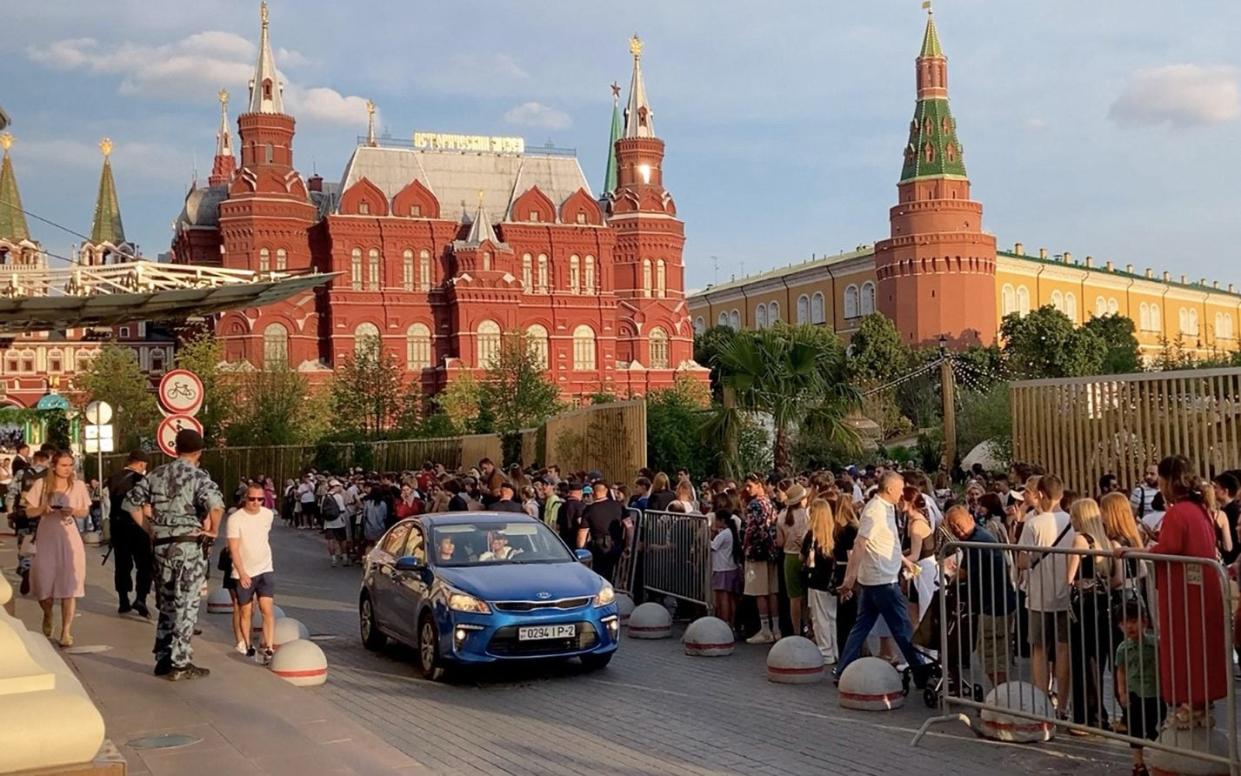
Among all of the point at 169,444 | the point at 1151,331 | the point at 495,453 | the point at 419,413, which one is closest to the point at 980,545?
the point at 169,444

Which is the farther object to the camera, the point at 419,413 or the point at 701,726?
the point at 419,413

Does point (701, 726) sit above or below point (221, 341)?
below

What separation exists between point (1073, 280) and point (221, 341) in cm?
7209

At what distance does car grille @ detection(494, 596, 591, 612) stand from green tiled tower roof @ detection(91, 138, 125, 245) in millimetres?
117158

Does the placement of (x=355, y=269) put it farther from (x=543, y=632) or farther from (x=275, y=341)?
(x=543, y=632)

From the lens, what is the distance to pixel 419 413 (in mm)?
66438

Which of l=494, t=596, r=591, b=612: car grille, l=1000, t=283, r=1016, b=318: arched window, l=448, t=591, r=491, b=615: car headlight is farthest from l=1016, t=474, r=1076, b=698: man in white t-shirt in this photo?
l=1000, t=283, r=1016, b=318: arched window

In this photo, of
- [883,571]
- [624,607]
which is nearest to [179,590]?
[883,571]

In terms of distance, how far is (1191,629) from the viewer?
6.71m

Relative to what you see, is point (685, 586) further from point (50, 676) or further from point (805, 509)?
point (50, 676)

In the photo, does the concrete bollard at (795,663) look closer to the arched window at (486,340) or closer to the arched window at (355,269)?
the arched window at (486,340)

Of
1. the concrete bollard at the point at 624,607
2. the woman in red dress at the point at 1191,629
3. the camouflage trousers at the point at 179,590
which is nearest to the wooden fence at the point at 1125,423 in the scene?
the concrete bollard at the point at 624,607

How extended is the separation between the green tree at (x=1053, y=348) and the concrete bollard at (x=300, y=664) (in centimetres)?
6662

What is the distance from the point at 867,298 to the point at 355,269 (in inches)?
1734
